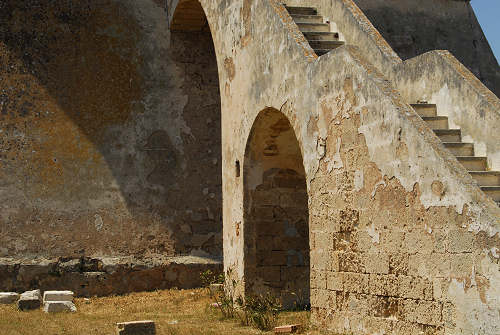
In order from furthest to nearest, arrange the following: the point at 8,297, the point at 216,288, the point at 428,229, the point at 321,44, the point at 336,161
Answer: the point at 216,288
the point at 8,297
the point at 321,44
the point at 336,161
the point at 428,229

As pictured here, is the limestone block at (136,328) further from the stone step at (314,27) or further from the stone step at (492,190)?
the stone step at (314,27)

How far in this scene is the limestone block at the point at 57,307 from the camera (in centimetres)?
821

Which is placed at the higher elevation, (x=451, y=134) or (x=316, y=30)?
(x=316, y=30)

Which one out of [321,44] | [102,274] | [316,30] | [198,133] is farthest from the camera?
[198,133]

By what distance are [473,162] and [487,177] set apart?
0.26m

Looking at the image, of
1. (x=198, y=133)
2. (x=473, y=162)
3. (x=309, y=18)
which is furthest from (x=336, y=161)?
(x=198, y=133)

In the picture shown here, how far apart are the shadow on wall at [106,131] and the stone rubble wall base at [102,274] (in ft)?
0.75

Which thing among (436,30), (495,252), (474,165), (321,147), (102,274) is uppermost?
(436,30)

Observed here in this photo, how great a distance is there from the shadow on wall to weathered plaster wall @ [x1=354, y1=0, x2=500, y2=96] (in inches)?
122

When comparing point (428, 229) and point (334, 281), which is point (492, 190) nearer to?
point (428, 229)

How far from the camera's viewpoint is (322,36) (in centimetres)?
758

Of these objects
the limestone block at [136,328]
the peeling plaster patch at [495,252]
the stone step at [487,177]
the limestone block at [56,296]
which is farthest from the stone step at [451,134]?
the limestone block at [56,296]

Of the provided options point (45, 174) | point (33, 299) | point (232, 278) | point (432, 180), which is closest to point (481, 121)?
point (432, 180)

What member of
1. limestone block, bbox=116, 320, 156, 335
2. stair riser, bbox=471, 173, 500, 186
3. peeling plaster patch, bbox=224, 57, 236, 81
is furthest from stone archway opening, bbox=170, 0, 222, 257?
stair riser, bbox=471, 173, 500, 186
